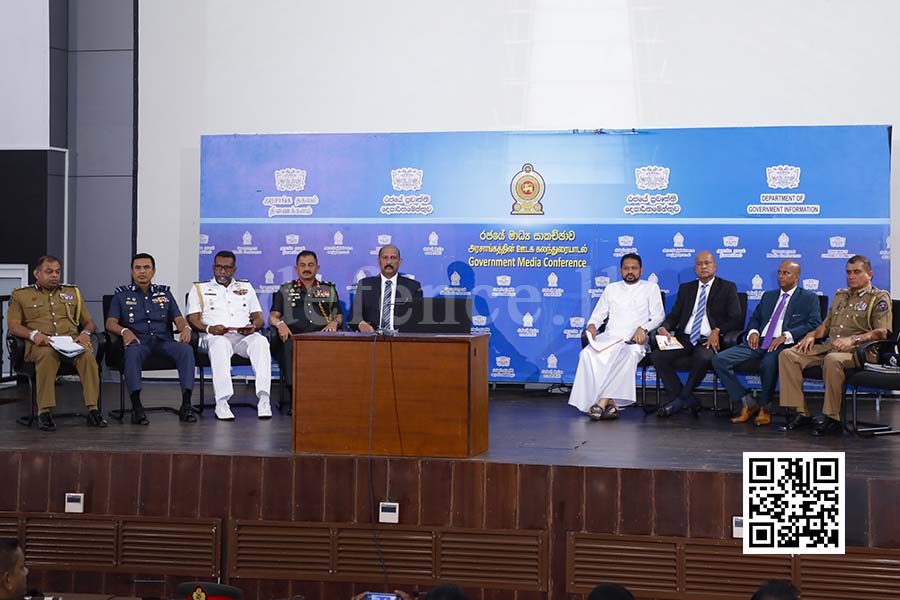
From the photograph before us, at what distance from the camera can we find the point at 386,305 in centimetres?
706

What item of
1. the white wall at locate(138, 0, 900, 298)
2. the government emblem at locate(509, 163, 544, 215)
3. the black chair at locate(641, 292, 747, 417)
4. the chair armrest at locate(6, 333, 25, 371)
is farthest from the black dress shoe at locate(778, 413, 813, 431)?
the chair armrest at locate(6, 333, 25, 371)

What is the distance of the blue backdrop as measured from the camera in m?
7.22

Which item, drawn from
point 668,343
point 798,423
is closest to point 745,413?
point 798,423

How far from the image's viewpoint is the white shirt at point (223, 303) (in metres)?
6.74

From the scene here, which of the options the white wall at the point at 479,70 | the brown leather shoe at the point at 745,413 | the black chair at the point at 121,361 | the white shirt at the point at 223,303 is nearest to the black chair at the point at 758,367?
the brown leather shoe at the point at 745,413

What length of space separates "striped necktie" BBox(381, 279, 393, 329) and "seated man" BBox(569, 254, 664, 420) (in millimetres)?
1336

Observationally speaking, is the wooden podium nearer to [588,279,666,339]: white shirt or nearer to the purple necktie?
[588,279,666,339]: white shirt

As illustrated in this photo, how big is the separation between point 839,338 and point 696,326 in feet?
3.59

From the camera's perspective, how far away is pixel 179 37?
27.1 ft

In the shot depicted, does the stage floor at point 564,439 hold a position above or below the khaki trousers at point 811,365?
below

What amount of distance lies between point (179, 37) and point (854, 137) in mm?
5281

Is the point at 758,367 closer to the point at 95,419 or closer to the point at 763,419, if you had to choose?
the point at 763,419

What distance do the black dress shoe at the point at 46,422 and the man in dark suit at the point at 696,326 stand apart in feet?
12.2

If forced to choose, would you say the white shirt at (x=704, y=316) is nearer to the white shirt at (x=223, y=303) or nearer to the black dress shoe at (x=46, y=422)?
the white shirt at (x=223, y=303)
